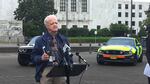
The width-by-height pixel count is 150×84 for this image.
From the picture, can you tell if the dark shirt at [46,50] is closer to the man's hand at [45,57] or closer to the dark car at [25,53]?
the man's hand at [45,57]

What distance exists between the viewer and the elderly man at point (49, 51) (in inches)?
255

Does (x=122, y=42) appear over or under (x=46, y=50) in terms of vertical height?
under

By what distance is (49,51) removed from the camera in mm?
6488

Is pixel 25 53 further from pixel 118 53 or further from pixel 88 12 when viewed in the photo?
pixel 88 12

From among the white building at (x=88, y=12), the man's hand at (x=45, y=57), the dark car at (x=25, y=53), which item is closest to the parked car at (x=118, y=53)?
the dark car at (x=25, y=53)

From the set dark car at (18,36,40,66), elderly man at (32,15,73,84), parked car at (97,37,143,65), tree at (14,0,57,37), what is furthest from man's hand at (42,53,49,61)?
tree at (14,0,57,37)

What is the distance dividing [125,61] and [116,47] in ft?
2.53

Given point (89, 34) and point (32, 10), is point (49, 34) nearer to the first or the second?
point (32, 10)

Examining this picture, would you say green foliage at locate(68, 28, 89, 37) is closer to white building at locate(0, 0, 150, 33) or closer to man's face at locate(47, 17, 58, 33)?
white building at locate(0, 0, 150, 33)

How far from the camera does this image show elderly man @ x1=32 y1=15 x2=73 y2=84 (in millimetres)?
6484

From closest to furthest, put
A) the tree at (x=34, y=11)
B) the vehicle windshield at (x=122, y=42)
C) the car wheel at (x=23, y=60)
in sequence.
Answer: the car wheel at (x=23, y=60) < the vehicle windshield at (x=122, y=42) < the tree at (x=34, y=11)

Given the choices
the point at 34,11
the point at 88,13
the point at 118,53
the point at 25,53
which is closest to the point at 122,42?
the point at 118,53

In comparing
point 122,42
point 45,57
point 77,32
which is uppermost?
point 45,57

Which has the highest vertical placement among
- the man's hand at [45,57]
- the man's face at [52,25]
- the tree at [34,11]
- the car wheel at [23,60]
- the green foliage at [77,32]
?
the tree at [34,11]
